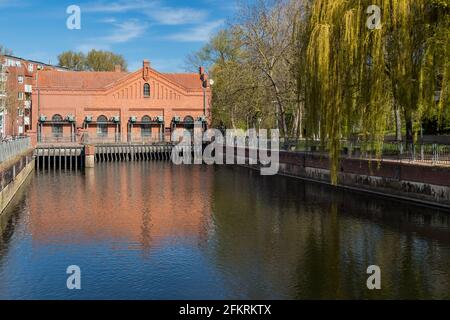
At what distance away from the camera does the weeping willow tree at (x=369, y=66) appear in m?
20.8

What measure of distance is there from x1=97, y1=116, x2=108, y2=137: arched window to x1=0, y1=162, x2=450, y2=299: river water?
32734 mm

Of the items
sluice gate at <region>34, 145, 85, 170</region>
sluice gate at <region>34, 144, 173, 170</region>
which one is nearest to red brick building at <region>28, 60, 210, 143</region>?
sluice gate at <region>34, 144, 173, 170</region>

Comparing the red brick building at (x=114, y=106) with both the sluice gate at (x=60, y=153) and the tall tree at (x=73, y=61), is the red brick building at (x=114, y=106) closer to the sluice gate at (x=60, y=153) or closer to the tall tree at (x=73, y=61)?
the sluice gate at (x=60, y=153)

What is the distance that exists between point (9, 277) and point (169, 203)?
521 inches

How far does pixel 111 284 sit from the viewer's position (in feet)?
43.6

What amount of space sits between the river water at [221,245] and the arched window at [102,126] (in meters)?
32.7

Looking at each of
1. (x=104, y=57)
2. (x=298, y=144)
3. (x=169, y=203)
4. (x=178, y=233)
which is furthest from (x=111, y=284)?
(x=104, y=57)

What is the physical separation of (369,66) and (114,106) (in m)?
45.3

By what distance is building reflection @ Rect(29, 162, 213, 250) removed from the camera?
1902 centimetres

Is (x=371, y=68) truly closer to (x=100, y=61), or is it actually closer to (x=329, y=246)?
(x=329, y=246)

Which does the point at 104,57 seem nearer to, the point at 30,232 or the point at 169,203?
the point at 169,203

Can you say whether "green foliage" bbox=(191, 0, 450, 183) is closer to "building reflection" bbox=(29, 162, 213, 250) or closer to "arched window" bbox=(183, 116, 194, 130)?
"building reflection" bbox=(29, 162, 213, 250)

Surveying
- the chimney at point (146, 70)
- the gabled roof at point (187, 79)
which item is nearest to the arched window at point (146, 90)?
the chimney at point (146, 70)
